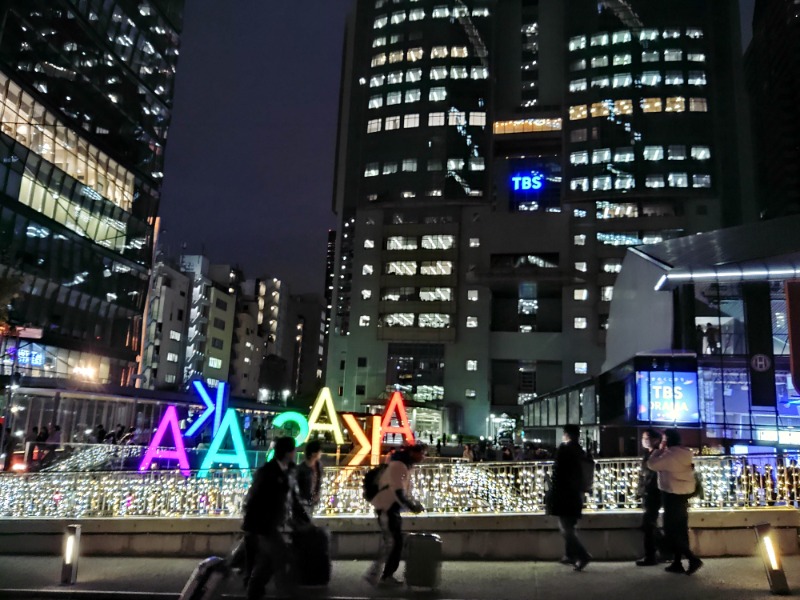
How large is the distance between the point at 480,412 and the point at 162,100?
166 ft

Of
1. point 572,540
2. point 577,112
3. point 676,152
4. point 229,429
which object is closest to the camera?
point 572,540

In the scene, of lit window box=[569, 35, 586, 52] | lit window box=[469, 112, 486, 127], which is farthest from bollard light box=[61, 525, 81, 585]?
lit window box=[569, 35, 586, 52]

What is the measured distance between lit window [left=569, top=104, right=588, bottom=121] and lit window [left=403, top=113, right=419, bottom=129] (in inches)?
809

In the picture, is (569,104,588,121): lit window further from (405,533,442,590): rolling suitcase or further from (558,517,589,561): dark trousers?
(405,533,442,590): rolling suitcase

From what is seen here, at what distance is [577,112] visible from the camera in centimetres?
8825

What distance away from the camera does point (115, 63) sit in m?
48.8

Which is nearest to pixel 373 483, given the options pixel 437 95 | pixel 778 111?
pixel 437 95

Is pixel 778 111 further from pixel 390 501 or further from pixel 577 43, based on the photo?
pixel 390 501

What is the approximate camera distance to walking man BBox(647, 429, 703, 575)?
9.08 metres

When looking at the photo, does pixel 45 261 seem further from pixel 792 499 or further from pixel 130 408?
pixel 792 499

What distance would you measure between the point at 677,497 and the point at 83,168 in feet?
151

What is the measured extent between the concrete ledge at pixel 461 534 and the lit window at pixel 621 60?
3465 inches

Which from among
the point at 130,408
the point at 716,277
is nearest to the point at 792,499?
the point at 716,277

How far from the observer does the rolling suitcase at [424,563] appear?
8609mm
